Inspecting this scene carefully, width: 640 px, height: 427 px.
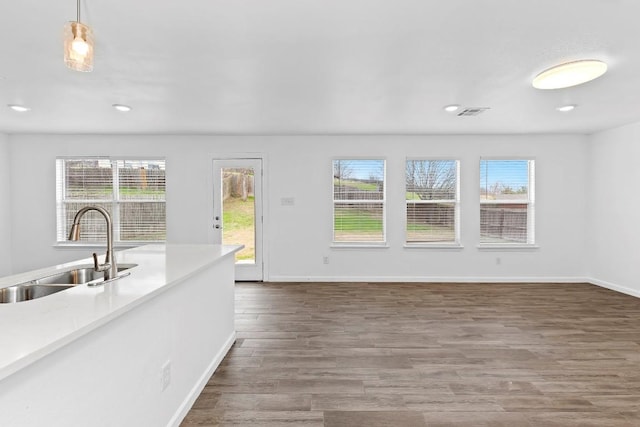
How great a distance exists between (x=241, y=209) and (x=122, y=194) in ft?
6.62

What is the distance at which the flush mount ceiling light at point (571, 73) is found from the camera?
2.74 metres

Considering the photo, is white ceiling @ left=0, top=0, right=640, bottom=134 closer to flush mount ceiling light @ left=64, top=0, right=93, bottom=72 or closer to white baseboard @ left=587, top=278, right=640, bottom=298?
flush mount ceiling light @ left=64, top=0, right=93, bottom=72

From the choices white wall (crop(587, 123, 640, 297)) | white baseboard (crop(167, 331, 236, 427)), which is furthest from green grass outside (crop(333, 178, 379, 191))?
white wall (crop(587, 123, 640, 297))

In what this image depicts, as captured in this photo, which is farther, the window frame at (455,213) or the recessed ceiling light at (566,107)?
the window frame at (455,213)

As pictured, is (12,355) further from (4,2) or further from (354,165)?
(354,165)

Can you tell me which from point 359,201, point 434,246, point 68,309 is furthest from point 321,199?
point 68,309

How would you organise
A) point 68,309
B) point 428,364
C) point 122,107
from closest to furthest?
1. point 68,309
2. point 428,364
3. point 122,107

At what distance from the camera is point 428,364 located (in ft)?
9.23

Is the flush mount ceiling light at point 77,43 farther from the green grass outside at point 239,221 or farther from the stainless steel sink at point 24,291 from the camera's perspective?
the green grass outside at point 239,221

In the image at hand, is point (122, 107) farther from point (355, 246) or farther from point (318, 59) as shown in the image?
point (355, 246)

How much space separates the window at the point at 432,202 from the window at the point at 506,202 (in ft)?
1.60

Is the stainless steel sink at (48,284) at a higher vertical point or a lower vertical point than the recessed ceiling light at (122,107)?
lower

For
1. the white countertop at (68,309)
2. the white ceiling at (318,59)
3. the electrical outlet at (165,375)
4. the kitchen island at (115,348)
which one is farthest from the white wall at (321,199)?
the electrical outlet at (165,375)

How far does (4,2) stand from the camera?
191 cm
